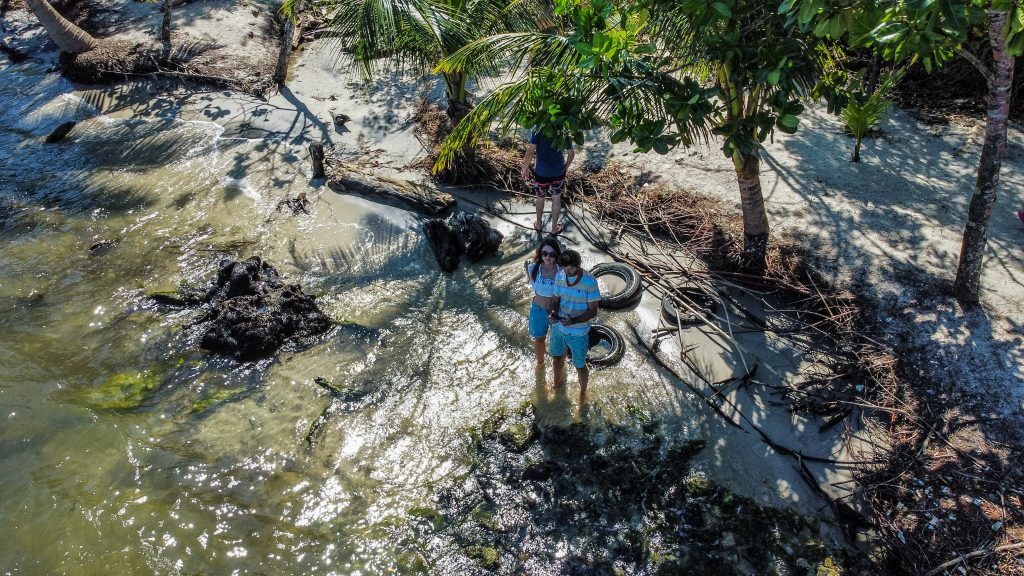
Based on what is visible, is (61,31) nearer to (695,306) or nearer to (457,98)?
(457,98)

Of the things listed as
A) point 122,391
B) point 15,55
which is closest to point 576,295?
point 122,391

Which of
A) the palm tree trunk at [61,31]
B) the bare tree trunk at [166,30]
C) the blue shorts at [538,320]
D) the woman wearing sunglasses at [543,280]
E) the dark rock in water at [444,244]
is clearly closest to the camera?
the woman wearing sunglasses at [543,280]

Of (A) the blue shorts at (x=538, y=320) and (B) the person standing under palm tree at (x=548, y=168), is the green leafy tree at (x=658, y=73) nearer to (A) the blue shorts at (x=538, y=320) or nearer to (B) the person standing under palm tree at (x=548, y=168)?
(B) the person standing under palm tree at (x=548, y=168)

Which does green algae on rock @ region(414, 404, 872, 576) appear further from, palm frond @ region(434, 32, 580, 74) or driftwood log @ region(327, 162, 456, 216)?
driftwood log @ region(327, 162, 456, 216)

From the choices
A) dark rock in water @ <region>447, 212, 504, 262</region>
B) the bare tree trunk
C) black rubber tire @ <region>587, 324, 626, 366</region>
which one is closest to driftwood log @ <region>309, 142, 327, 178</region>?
dark rock in water @ <region>447, 212, 504, 262</region>

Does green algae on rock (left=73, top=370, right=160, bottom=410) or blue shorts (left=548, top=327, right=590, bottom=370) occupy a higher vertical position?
blue shorts (left=548, top=327, right=590, bottom=370)

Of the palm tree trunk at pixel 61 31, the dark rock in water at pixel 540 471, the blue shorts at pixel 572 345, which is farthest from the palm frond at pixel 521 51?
the palm tree trunk at pixel 61 31
